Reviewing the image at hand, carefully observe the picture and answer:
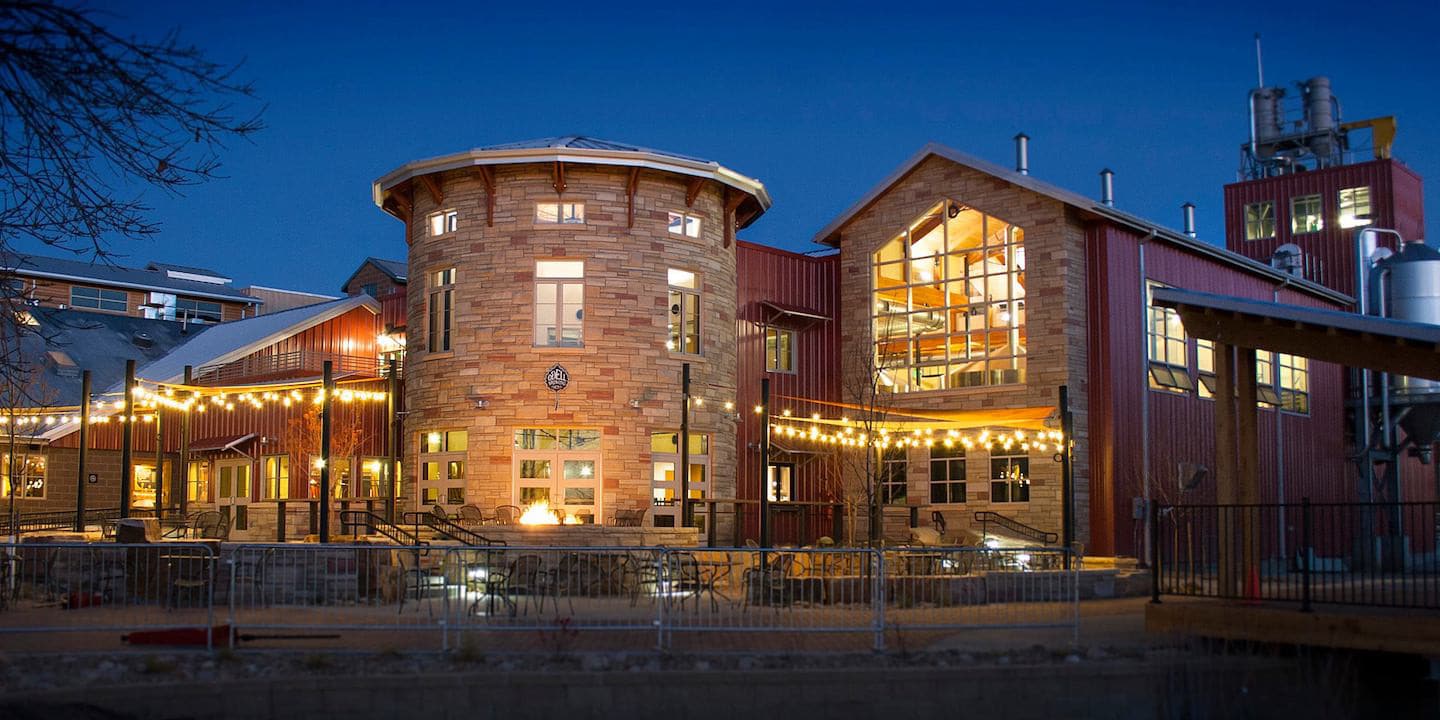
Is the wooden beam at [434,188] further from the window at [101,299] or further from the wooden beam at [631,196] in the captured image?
the window at [101,299]

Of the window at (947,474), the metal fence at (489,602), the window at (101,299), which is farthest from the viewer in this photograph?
the window at (101,299)

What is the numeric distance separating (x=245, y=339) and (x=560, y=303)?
54.5 feet

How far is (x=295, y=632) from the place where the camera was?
1445 cm

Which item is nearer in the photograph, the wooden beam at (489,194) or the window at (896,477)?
the wooden beam at (489,194)

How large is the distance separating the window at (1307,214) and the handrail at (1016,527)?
19815 millimetres

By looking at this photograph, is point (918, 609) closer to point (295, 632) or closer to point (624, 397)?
point (295, 632)

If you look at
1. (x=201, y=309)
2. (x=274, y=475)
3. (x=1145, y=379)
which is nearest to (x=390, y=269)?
(x=201, y=309)

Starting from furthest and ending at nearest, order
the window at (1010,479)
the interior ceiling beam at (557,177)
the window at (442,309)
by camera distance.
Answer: the window at (1010,479), the window at (442,309), the interior ceiling beam at (557,177)

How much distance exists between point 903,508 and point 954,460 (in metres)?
1.66

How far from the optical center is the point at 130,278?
60.6 meters

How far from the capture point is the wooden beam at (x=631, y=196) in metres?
27.8

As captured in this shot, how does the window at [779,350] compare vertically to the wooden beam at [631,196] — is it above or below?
below

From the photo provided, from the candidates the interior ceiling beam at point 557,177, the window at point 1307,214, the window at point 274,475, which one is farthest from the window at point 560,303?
the window at point 1307,214

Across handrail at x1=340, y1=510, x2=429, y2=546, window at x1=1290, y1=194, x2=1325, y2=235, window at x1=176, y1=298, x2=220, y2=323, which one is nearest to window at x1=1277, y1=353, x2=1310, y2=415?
window at x1=1290, y1=194, x2=1325, y2=235
